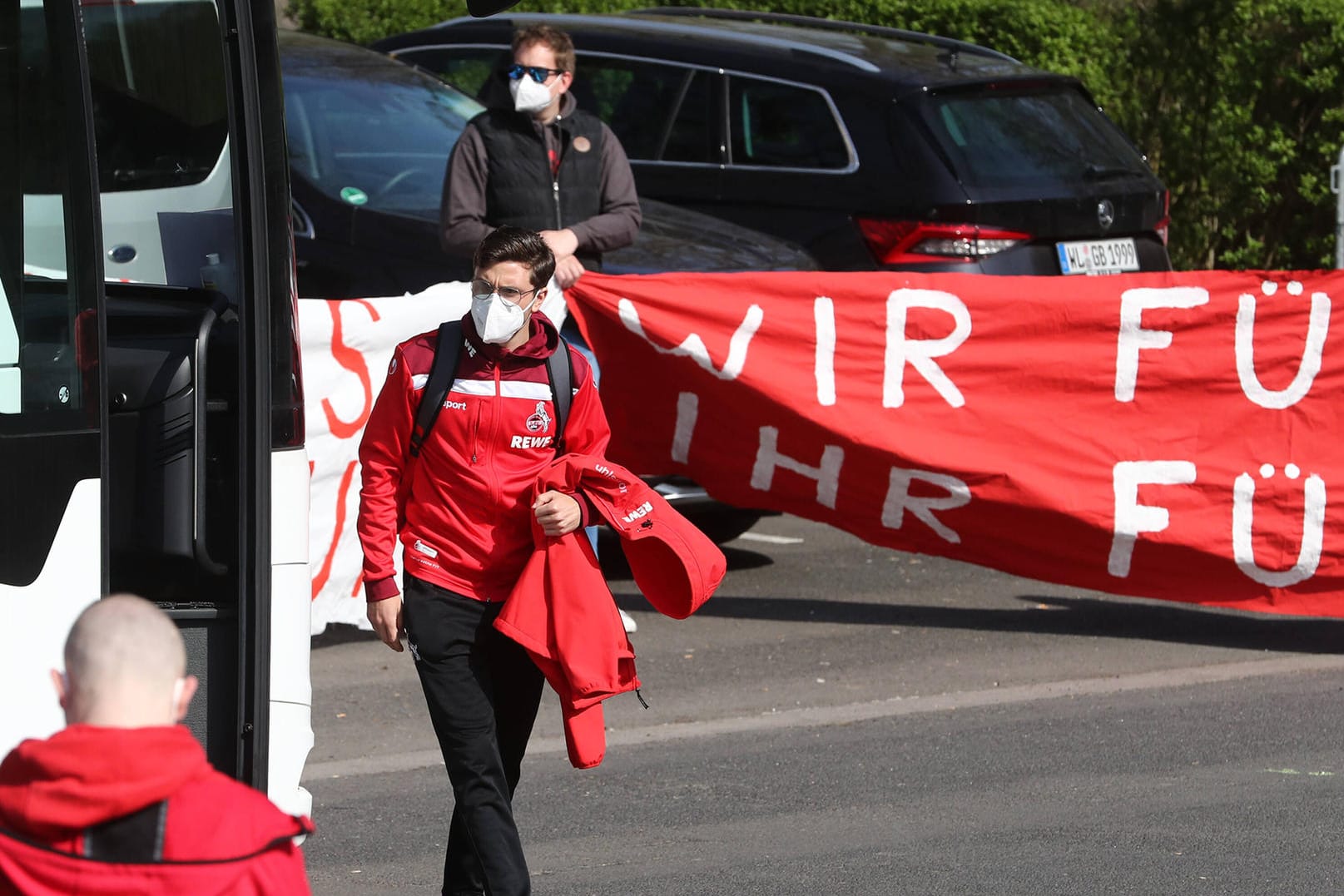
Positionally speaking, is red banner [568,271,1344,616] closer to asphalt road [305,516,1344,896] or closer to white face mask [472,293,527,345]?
asphalt road [305,516,1344,896]

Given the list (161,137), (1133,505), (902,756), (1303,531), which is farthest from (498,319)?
(1303,531)

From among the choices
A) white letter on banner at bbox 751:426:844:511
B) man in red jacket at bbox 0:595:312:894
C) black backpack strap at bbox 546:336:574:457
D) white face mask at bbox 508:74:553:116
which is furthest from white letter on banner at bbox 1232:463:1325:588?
man in red jacket at bbox 0:595:312:894

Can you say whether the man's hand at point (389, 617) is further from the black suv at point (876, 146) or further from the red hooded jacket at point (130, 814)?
the black suv at point (876, 146)

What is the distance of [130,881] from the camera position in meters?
2.49

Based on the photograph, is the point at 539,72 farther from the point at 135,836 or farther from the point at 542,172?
the point at 135,836

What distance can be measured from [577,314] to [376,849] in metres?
3.01

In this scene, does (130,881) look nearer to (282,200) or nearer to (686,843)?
(282,200)

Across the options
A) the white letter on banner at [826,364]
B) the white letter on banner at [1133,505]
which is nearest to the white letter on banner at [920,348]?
the white letter on banner at [826,364]

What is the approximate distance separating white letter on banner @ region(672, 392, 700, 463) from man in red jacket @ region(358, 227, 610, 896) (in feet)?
11.3

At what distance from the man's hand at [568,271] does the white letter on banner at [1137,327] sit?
2.14 meters

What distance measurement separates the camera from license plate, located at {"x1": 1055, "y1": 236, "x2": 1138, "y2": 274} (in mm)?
9695

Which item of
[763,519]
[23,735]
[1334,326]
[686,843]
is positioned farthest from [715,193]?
[23,735]

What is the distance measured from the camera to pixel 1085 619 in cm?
847

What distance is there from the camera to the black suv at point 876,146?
955 centimetres
